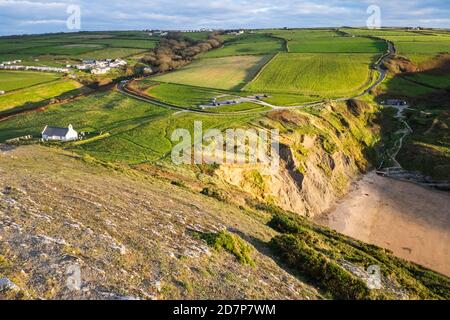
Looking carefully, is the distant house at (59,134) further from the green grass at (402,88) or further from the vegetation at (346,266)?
the green grass at (402,88)

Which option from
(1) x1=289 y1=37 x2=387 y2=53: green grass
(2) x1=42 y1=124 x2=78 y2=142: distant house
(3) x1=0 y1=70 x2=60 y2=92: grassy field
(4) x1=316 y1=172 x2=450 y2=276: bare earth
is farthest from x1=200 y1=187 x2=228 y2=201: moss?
(1) x1=289 y1=37 x2=387 y2=53: green grass

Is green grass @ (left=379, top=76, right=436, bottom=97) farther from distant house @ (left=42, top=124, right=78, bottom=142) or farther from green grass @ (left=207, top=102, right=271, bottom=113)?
distant house @ (left=42, top=124, right=78, bottom=142)

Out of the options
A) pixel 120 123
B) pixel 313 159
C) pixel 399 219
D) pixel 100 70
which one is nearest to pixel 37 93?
pixel 100 70

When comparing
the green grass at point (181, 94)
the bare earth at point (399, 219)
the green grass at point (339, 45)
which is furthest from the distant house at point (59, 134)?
the green grass at point (339, 45)

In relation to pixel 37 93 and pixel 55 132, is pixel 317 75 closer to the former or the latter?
pixel 37 93

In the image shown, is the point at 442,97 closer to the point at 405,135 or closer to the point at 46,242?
the point at 405,135
